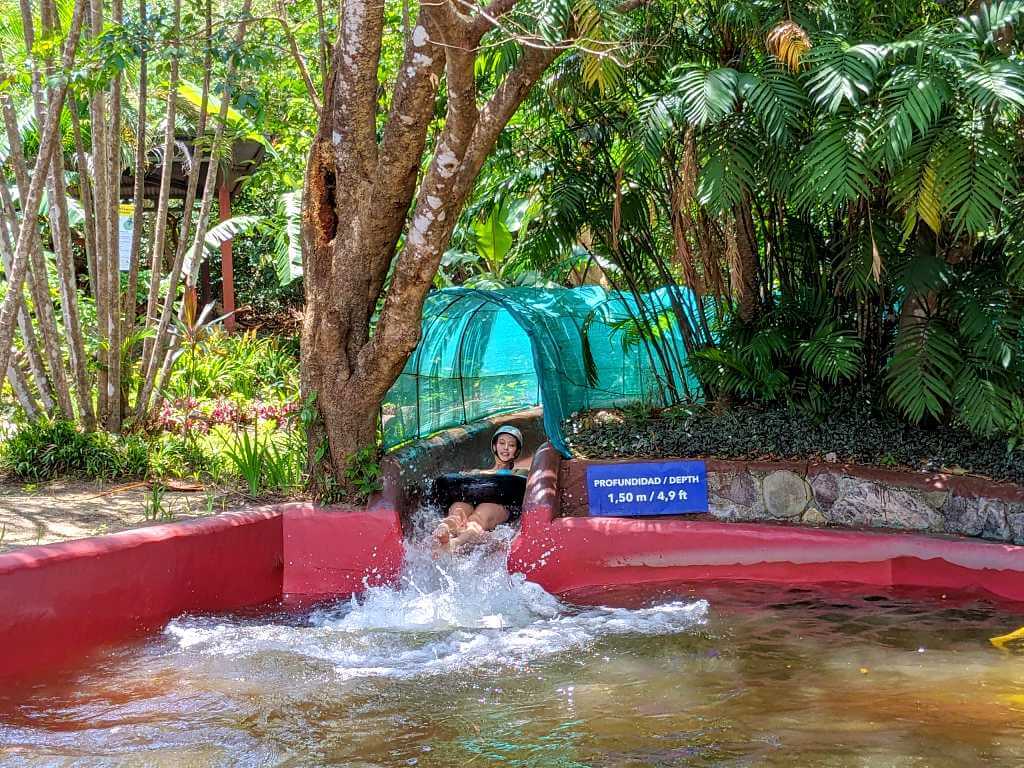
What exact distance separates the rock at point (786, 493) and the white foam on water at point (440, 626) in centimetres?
110

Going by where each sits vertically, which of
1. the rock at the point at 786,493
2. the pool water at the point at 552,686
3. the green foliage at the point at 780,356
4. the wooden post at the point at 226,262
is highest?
the wooden post at the point at 226,262

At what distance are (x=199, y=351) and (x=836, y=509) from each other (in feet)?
28.6

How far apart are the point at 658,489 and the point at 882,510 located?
1479 millimetres

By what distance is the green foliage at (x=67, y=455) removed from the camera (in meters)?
8.28

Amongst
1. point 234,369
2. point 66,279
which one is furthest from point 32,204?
point 234,369

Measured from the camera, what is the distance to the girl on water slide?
7.31m

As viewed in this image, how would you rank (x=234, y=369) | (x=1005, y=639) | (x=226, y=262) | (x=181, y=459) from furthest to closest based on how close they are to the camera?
(x=226, y=262) → (x=234, y=369) → (x=181, y=459) → (x=1005, y=639)

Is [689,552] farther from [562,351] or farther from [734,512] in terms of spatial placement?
[562,351]

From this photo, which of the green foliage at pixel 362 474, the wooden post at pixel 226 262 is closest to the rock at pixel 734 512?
the green foliage at pixel 362 474

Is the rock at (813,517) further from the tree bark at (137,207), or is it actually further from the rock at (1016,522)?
the tree bark at (137,207)

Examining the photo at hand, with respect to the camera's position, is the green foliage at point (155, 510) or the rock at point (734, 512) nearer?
the green foliage at point (155, 510)

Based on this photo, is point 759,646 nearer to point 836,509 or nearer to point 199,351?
point 836,509

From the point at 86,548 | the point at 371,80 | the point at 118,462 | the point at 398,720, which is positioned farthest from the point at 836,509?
the point at 118,462

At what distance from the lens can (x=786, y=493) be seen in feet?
23.9
